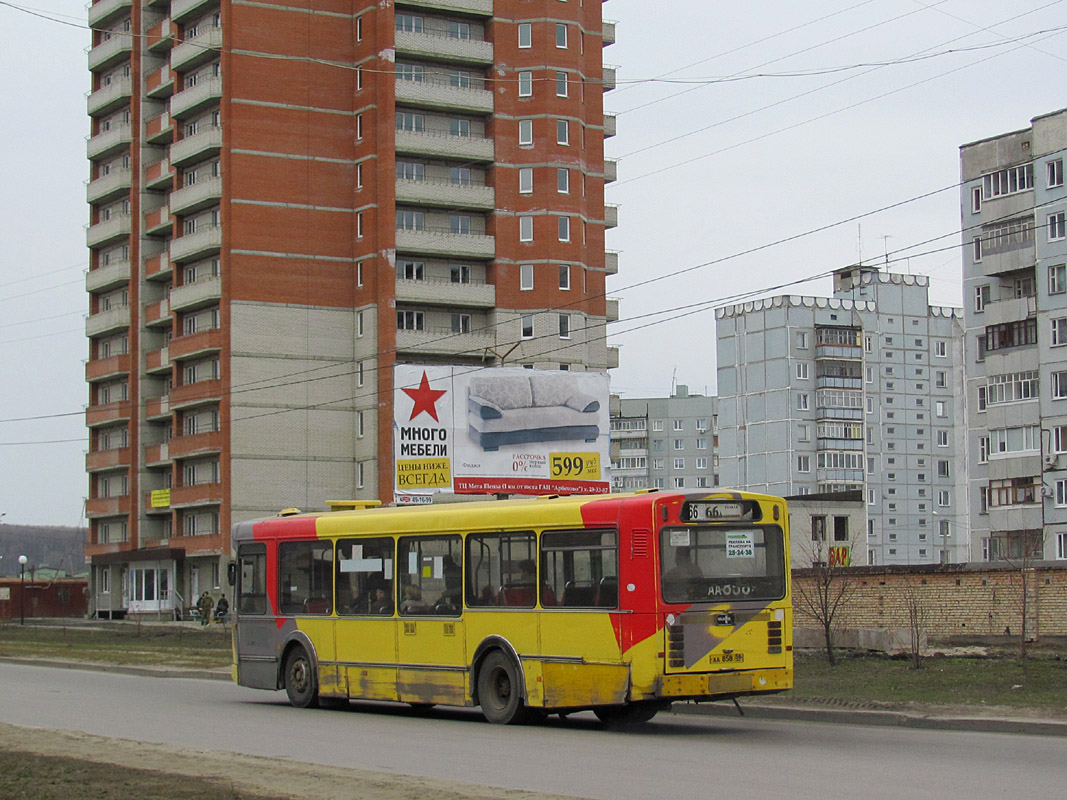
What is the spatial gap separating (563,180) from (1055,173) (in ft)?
84.4

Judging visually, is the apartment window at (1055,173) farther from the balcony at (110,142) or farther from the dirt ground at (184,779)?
the dirt ground at (184,779)

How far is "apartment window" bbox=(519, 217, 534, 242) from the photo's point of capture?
8081cm

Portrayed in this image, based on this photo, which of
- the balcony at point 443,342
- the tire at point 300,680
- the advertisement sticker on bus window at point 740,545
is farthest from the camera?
the balcony at point 443,342

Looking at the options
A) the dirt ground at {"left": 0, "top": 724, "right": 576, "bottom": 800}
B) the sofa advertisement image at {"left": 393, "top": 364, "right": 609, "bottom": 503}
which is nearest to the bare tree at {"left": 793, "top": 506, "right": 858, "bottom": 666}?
the sofa advertisement image at {"left": 393, "top": 364, "right": 609, "bottom": 503}

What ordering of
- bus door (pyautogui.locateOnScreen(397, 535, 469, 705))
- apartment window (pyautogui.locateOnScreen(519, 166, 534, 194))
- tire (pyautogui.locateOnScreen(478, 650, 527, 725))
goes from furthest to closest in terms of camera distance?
apartment window (pyautogui.locateOnScreen(519, 166, 534, 194)), bus door (pyautogui.locateOnScreen(397, 535, 469, 705)), tire (pyautogui.locateOnScreen(478, 650, 527, 725))

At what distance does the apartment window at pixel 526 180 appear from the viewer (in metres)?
81.0

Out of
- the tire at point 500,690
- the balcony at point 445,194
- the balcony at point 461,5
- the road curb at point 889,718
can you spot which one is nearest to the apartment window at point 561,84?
the balcony at point 461,5

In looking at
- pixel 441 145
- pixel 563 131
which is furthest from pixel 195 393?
pixel 563 131

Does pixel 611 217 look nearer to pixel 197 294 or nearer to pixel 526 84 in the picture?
pixel 526 84

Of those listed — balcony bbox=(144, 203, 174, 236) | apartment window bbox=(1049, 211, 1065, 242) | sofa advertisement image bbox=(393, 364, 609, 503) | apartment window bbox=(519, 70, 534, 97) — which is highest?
apartment window bbox=(519, 70, 534, 97)

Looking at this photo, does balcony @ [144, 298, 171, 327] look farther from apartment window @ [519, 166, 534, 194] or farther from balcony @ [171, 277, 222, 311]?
apartment window @ [519, 166, 534, 194]

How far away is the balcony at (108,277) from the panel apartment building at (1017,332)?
4715 centimetres

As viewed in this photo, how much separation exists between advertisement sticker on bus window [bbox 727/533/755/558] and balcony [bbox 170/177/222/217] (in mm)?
62753

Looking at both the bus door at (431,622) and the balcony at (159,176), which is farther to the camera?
the balcony at (159,176)
